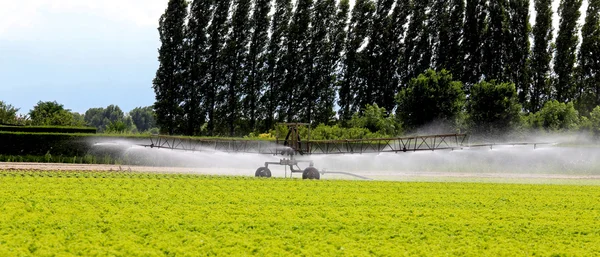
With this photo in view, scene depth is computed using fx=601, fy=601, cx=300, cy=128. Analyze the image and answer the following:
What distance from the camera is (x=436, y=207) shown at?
10.8 metres

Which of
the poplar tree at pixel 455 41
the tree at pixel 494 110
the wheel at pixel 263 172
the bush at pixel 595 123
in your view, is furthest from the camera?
the poplar tree at pixel 455 41

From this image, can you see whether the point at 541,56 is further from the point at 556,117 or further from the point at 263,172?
the point at 263,172

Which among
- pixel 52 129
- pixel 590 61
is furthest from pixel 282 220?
pixel 590 61

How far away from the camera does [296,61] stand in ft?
145

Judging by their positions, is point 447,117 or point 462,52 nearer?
point 447,117

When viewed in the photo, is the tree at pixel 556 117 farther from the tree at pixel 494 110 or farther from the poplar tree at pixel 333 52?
the poplar tree at pixel 333 52

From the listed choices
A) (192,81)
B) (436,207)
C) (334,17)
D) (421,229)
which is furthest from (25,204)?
(334,17)

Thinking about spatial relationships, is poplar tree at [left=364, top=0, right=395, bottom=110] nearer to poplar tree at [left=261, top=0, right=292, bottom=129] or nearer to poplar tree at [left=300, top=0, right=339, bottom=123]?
poplar tree at [left=300, top=0, right=339, bottom=123]

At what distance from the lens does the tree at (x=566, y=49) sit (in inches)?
1630

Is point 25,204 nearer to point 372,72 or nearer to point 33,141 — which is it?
point 33,141

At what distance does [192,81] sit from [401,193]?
106 ft

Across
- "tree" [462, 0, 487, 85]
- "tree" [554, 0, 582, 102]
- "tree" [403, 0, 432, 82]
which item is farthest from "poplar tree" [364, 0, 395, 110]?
"tree" [554, 0, 582, 102]

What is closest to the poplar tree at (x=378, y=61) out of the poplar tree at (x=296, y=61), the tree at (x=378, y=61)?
the tree at (x=378, y=61)

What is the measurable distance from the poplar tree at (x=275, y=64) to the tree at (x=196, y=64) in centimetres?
458
